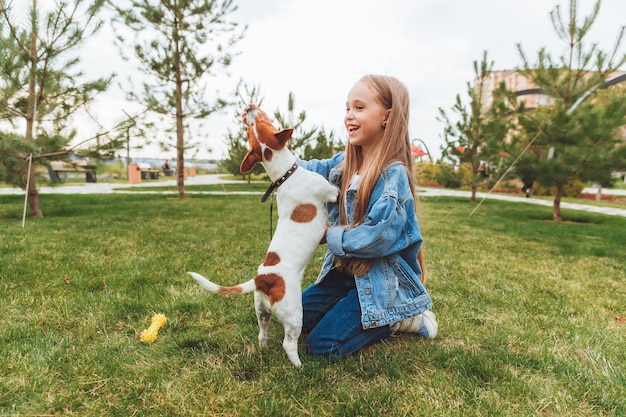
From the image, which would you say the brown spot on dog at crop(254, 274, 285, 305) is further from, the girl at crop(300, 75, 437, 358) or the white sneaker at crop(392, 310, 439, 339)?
the white sneaker at crop(392, 310, 439, 339)

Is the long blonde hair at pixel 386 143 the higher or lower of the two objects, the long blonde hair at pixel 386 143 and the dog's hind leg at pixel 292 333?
the higher

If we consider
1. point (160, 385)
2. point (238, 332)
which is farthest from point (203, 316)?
point (160, 385)

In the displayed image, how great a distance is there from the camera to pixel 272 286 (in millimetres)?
1746

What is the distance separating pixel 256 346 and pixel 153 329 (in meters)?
0.64

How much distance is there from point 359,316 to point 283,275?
0.55 metres

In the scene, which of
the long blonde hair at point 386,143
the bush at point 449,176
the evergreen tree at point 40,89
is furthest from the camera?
the bush at point 449,176

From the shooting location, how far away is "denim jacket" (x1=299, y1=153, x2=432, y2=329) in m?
1.78

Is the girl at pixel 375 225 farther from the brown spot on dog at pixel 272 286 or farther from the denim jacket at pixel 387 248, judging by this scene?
the brown spot on dog at pixel 272 286

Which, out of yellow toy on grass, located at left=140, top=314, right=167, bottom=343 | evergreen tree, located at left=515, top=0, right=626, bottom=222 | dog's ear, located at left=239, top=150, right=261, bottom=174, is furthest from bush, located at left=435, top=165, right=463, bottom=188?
dog's ear, located at left=239, top=150, right=261, bottom=174

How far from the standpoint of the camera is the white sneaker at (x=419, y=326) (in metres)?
2.23

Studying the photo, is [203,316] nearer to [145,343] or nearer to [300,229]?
[145,343]

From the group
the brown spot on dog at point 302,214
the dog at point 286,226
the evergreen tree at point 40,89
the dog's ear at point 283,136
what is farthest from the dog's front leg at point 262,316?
the evergreen tree at point 40,89

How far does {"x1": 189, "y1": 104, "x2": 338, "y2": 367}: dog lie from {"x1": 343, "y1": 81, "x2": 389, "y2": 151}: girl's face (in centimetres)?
36

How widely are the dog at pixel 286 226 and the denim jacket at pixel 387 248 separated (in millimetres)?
139
